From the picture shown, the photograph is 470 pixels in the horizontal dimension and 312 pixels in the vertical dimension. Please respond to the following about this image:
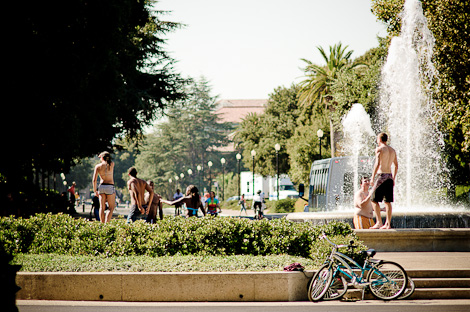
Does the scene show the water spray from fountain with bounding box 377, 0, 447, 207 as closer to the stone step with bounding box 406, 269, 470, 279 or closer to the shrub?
the stone step with bounding box 406, 269, 470, 279

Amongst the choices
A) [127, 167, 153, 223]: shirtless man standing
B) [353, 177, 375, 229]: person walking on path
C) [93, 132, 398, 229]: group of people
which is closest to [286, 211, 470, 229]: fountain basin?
[93, 132, 398, 229]: group of people

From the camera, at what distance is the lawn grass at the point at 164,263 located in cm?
977

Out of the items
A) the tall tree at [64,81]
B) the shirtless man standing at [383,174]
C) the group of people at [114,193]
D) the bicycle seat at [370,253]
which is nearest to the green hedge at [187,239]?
the bicycle seat at [370,253]

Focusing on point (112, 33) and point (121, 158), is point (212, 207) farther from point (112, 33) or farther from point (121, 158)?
point (121, 158)

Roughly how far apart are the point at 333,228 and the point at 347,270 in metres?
1.73

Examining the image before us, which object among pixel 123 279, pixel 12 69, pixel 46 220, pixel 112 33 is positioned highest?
pixel 112 33

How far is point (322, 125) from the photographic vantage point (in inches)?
2242

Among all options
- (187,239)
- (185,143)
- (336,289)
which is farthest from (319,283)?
(185,143)

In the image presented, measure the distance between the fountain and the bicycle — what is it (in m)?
6.10

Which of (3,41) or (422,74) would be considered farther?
(422,74)

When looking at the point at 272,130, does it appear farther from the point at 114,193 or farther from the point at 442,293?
the point at 442,293

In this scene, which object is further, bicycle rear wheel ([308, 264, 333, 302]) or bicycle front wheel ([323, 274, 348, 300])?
bicycle front wheel ([323, 274, 348, 300])

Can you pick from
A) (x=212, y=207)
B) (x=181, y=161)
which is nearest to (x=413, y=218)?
(x=212, y=207)

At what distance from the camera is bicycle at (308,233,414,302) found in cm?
936
